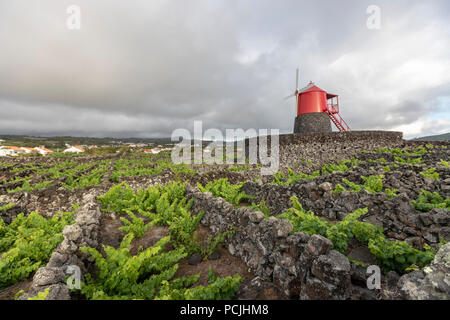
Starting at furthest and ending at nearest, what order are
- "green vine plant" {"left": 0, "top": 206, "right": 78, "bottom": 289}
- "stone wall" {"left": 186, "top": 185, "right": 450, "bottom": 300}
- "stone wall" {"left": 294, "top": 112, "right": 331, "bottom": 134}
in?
"stone wall" {"left": 294, "top": 112, "right": 331, "bottom": 134}, "green vine plant" {"left": 0, "top": 206, "right": 78, "bottom": 289}, "stone wall" {"left": 186, "top": 185, "right": 450, "bottom": 300}

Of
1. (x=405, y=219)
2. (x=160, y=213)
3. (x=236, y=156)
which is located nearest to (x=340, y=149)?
(x=236, y=156)

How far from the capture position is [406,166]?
29.6 feet

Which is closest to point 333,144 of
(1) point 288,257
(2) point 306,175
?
(2) point 306,175

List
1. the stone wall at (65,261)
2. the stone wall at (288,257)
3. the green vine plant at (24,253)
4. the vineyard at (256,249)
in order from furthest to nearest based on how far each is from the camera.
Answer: the green vine plant at (24,253) → the stone wall at (65,261) → the vineyard at (256,249) → the stone wall at (288,257)

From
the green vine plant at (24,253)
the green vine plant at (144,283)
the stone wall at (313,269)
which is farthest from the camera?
the green vine plant at (24,253)

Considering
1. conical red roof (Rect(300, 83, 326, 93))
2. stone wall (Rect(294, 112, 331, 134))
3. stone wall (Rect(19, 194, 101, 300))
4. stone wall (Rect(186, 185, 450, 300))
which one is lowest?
stone wall (Rect(19, 194, 101, 300))

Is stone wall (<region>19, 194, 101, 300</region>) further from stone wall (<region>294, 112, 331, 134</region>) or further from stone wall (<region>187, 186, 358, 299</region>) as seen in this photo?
stone wall (<region>294, 112, 331, 134</region>)

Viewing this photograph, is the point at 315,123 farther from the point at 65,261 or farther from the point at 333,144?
the point at 65,261

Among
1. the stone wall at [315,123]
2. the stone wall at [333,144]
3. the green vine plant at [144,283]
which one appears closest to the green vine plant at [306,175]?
the stone wall at [333,144]

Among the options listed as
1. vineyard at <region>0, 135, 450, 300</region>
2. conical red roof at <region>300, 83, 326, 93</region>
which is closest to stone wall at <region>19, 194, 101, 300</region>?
vineyard at <region>0, 135, 450, 300</region>

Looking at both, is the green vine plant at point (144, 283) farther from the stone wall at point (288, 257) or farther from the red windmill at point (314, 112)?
the red windmill at point (314, 112)

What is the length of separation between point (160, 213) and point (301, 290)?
20.0 ft
